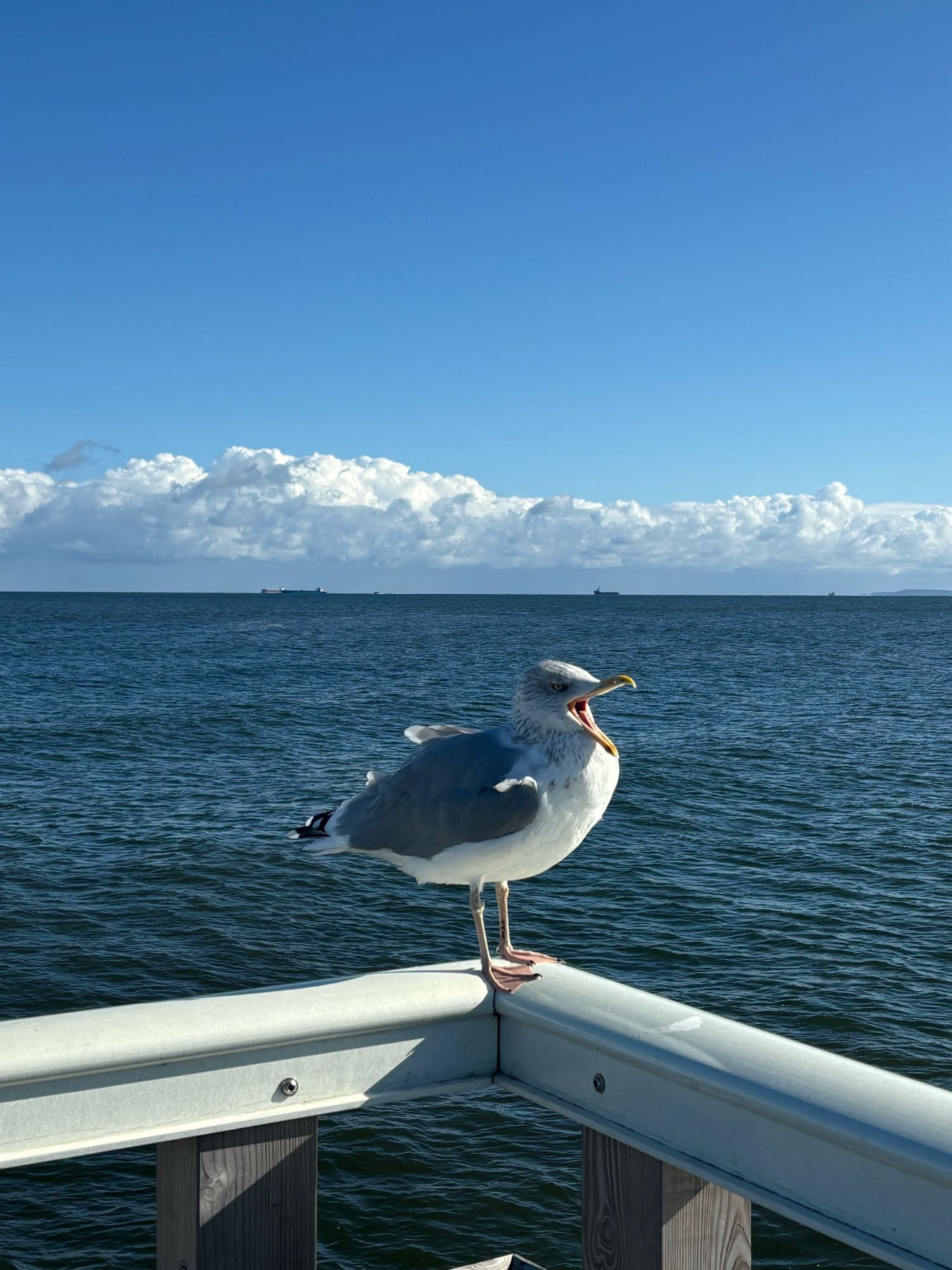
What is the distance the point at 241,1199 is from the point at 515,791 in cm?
140

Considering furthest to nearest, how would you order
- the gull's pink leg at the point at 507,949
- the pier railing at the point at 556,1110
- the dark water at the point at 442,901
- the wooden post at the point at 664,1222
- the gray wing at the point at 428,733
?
the dark water at the point at 442,901, the gray wing at the point at 428,733, the gull's pink leg at the point at 507,949, the wooden post at the point at 664,1222, the pier railing at the point at 556,1110

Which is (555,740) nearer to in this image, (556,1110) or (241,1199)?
(556,1110)

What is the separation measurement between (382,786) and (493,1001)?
1.43 m

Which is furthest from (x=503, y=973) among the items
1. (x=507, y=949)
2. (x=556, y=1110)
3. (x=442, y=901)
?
(x=442, y=901)

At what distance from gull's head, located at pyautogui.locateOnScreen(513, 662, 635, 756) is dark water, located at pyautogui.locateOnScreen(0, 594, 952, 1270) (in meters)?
7.13

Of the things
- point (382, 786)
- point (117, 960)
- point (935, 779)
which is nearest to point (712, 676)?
point (935, 779)

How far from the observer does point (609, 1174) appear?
6.82 ft

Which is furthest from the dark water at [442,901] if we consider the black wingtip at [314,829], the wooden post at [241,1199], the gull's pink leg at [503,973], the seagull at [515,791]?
the wooden post at [241,1199]

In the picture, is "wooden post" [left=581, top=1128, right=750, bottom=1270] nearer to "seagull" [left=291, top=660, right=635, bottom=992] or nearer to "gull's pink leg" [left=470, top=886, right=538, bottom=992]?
"gull's pink leg" [left=470, top=886, right=538, bottom=992]

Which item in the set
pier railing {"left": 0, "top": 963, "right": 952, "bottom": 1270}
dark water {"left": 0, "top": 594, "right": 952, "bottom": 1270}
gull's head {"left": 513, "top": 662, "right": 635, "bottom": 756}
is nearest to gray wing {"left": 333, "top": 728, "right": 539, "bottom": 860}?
gull's head {"left": 513, "top": 662, "right": 635, "bottom": 756}

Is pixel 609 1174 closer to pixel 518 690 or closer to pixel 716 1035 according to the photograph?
pixel 716 1035

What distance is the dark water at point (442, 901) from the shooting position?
9.84 meters

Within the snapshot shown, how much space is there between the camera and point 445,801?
3.48 m

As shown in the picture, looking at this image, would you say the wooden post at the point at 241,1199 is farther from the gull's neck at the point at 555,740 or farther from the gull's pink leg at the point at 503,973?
the gull's neck at the point at 555,740
